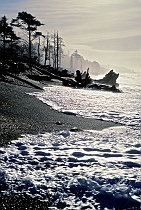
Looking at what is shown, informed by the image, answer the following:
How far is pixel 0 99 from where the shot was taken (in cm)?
1555

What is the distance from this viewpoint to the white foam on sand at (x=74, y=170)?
4.71 meters

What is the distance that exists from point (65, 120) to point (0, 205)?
832cm

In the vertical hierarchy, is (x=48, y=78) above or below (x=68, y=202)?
above

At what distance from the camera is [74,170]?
5.89m

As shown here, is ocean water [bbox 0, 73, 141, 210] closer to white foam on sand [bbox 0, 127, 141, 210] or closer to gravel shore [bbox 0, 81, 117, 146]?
white foam on sand [bbox 0, 127, 141, 210]

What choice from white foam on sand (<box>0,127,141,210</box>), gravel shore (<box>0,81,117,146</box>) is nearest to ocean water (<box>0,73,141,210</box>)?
white foam on sand (<box>0,127,141,210</box>)

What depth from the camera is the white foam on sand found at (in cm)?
471

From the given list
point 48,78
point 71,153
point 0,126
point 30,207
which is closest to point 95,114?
point 0,126

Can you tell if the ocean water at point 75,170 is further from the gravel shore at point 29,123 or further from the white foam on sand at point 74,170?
the gravel shore at point 29,123

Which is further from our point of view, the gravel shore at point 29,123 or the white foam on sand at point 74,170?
the gravel shore at point 29,123

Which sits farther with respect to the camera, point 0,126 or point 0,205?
point 0,126

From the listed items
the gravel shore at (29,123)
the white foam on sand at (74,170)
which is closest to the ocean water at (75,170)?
the white foam on sand at (74,170)

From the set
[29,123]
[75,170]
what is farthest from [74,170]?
[29,123]

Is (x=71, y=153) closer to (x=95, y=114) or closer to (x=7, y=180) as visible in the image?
(x=7, y=180)
